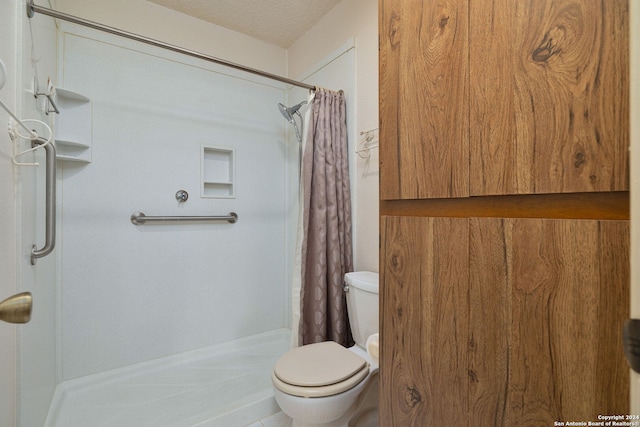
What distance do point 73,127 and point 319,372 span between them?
6.07ft

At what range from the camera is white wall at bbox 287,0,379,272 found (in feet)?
5.37

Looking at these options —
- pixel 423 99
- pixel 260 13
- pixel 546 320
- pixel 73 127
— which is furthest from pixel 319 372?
pixel 260 13

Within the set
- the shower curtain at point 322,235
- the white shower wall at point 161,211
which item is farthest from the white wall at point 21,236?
the shower curtain at point 322,235

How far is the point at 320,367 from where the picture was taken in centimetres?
120

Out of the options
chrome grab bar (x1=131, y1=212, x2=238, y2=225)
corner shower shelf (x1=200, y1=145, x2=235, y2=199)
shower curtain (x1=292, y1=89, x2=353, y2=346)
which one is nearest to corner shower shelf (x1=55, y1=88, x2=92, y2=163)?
chrome grab bar (x1=131, y1=212, x2=238, y2=225)

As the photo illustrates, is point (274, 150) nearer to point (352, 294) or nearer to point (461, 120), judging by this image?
point (352, 294)

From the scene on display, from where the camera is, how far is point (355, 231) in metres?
1.77

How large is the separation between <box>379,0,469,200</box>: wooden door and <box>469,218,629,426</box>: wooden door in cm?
16

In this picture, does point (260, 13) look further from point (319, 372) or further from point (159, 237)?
point (319, 372)

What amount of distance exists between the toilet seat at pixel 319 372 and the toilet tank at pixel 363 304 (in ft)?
0.51

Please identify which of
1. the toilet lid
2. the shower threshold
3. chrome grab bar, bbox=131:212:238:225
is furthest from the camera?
chrome grab bar, bbox=131:212:238:225

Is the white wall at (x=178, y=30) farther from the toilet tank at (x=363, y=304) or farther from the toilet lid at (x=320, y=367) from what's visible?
the toilet lid at (x=320, y=367)

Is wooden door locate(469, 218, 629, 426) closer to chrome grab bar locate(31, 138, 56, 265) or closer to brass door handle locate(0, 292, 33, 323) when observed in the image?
brass door handle locate(0, 292, 33, 323)

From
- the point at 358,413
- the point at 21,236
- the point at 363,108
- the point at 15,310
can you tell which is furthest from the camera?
the point at 363,108
